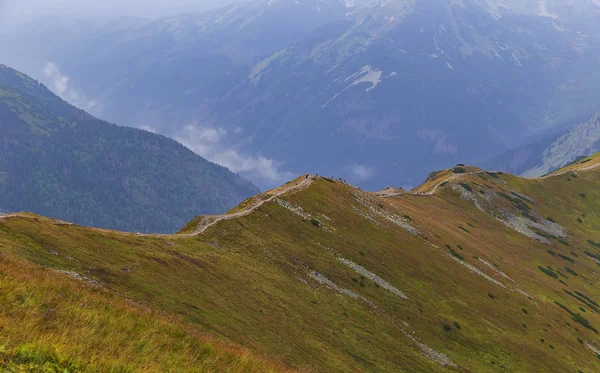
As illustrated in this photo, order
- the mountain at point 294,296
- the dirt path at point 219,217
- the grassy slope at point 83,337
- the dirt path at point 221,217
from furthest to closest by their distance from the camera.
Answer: the dirt path at point 221,217
the dirt path at point 219,217
the mountain at point 294,296
the grassy slope at point 83,337

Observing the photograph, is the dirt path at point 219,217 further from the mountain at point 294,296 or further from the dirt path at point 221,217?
the mountain at point 294,296

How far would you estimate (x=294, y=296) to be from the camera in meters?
53.2

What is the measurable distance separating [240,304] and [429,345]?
2570cm

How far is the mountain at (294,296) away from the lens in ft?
55.4

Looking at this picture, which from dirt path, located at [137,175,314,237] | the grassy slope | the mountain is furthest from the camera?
dirt path, located at [137,175,314,237]

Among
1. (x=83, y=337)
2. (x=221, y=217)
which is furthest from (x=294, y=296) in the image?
(x=83, y=337)

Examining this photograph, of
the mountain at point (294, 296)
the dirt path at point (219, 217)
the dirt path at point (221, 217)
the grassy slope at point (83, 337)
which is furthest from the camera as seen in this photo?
the dirt path at point (221, 217)

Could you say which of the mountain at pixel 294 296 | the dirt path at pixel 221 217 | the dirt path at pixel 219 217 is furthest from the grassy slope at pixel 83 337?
the dirt path at pixel 221 217

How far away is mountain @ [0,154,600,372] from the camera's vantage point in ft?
55.4

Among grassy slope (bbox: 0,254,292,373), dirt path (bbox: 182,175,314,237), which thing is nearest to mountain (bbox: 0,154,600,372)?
grassy slope (bbox: 0,254,292,373)

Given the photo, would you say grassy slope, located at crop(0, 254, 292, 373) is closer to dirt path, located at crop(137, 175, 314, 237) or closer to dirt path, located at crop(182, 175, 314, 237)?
dirt path, located at crop(137, 175, 314, 237)

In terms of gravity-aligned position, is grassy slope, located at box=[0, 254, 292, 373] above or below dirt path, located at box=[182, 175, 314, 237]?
below

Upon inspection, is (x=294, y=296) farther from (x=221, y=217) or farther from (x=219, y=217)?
(x=219, y=217)

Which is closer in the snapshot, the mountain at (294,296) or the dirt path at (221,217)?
the mountain at (294,296)
